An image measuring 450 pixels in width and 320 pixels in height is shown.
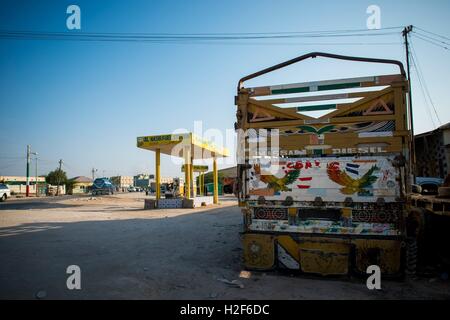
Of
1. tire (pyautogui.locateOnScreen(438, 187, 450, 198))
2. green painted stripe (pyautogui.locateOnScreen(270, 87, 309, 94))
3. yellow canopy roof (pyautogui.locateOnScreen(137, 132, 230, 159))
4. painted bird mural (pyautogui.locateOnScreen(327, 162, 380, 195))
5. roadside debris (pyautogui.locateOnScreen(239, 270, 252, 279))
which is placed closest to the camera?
painted bird mural (pyautogui.locateOnScreen(327, 162, 380, 195))

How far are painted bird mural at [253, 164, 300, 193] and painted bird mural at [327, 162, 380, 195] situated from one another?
548 millimetres

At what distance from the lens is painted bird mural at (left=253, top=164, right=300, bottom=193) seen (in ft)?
15.3

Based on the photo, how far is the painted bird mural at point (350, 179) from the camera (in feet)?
14.2

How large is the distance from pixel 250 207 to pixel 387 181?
2.19m

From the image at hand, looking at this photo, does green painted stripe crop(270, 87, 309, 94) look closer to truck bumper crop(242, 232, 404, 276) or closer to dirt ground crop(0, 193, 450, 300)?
truck bumper crop(242, 232, 404, 276)

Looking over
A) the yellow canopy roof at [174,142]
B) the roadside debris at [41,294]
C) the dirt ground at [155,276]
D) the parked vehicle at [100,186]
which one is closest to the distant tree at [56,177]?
the parked vehicle at [100,186]

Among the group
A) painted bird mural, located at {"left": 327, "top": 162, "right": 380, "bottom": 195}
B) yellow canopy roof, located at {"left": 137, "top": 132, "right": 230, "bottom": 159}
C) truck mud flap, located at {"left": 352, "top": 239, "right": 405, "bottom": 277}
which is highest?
yellow canopy roof, located at {"left": 137, "top": 132, "right": 230, "bottom": 159}

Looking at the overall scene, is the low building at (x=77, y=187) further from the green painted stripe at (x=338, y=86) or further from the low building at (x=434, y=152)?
the green painted stripe at (x=338, y=86)

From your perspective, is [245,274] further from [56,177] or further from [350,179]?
[56,177]

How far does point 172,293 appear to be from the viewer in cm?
371

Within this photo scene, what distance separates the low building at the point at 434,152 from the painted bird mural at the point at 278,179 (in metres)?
14.7

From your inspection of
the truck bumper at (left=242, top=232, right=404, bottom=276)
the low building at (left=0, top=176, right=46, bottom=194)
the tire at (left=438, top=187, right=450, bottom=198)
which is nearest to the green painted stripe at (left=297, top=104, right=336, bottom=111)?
the truck bumper at (left=242, top=232, right=404, bottom=276)

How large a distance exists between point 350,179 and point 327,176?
345mm

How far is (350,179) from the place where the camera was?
441 centimetres
